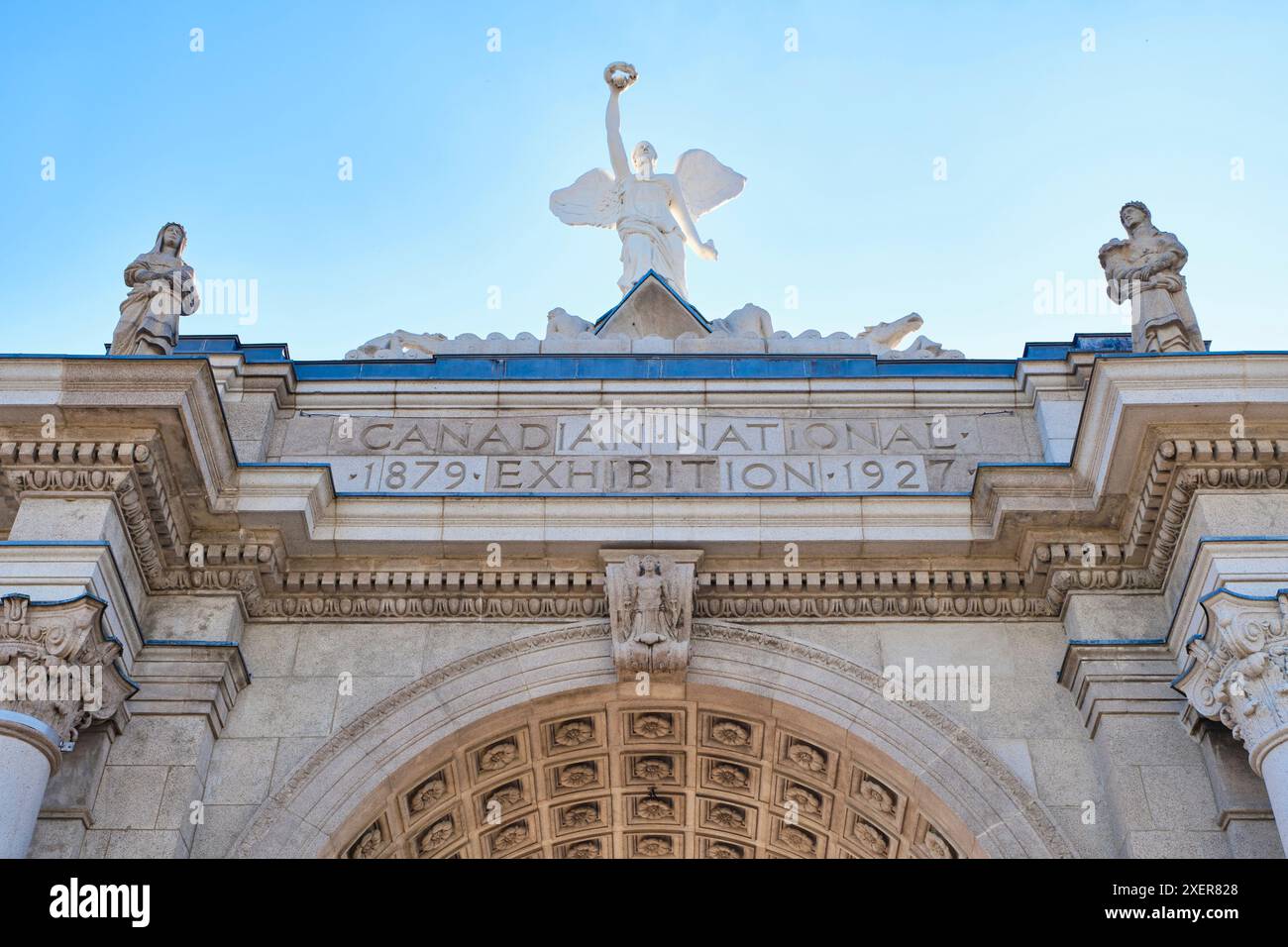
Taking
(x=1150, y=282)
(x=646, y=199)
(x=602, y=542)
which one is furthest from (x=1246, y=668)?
(x=646, y=199)

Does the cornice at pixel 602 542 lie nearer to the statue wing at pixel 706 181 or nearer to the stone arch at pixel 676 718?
the stone arch at pixel 676 718

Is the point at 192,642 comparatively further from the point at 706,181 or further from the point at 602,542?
the point at 706,181

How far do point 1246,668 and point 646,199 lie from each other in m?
12.9

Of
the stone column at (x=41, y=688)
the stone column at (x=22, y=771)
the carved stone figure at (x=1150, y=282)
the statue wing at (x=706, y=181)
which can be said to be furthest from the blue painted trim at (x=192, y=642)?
the statue wing at (x=706, y=181)

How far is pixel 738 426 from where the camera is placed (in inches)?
694

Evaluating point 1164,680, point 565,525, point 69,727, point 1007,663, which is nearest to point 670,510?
point 565,525

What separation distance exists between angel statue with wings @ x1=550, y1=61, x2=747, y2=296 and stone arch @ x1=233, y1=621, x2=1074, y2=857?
8184 millimetres

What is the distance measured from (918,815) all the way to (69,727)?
7600 mm

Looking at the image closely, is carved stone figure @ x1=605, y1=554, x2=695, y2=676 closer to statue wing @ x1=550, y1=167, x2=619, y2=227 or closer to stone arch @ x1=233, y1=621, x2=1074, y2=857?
stone arch @ x1=233, y1=621, x2=1074, y2=857

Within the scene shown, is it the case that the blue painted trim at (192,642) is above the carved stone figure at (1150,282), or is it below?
below

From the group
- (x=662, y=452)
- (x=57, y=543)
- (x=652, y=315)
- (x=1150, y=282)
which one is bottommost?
(x=57, y=543)

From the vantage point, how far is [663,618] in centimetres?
1543

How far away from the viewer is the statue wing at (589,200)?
2419 cm
